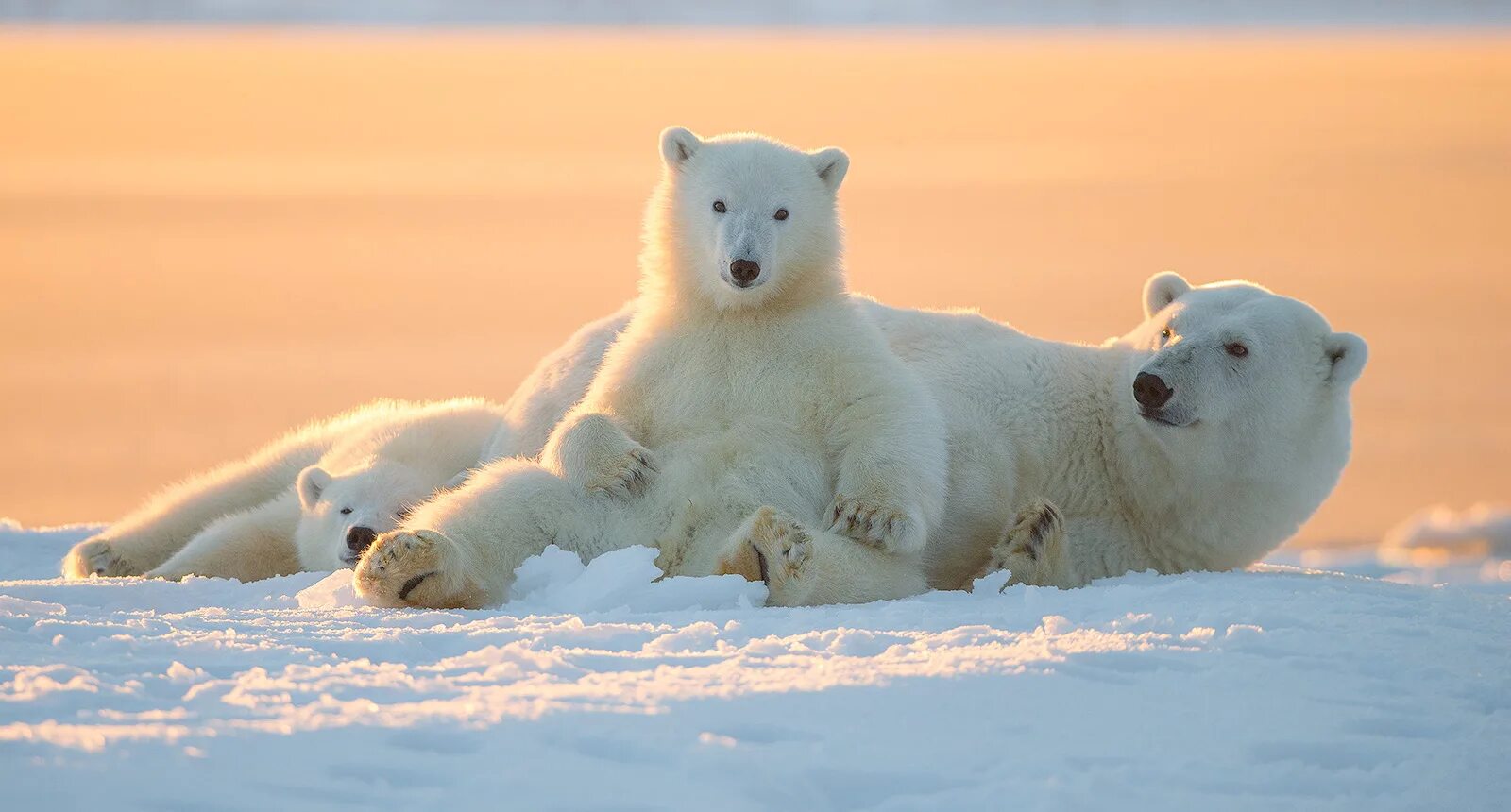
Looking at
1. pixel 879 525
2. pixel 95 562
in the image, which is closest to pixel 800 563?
pixel 879 525

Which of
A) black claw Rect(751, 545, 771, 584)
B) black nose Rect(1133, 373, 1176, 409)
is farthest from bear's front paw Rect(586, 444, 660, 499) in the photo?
black nose Rect(1133, 373, 1176, 409)

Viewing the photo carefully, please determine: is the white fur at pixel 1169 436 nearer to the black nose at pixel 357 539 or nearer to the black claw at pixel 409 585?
the black nose at pixel 357 539

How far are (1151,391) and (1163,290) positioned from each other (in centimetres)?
78

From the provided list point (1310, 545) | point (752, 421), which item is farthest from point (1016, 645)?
point (1310, 545)

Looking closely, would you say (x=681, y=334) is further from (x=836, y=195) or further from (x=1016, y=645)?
(x=1016, y=645)

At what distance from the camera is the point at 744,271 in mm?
5324

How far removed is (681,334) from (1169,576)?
1954 mm

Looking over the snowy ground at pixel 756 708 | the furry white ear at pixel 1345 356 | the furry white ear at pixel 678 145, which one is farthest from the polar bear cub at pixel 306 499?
the furry white ear at pixel 1345 356

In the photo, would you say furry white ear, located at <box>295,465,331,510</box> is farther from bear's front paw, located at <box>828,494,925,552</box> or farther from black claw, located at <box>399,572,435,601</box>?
bear's front paw, located at <box>828,494,925,552</box>

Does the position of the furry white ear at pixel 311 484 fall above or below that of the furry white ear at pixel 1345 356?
below

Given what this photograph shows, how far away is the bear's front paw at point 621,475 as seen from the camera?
515cm

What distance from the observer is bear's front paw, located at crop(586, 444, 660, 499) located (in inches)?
203

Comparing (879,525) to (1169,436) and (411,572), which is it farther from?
(1169,436)

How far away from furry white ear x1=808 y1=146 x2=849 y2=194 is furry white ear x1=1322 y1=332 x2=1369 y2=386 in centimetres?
192
